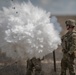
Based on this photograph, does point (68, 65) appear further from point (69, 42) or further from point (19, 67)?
point (19, 67)

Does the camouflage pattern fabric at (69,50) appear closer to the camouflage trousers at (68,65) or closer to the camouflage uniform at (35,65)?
the camouflage trousers at (68,65)

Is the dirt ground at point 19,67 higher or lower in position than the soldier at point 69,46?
lower

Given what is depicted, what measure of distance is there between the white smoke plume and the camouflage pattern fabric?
1.18ft

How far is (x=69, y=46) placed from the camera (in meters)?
10.5

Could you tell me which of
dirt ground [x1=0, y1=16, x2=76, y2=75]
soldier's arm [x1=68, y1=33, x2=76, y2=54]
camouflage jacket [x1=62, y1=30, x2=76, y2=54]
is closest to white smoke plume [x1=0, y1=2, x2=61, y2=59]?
camouflage jacket [x1=62, y1=30, x2=76, y2=54]

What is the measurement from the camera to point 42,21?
10.3 m

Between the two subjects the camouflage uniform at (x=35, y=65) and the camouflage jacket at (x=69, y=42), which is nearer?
the camouflage jacket at (x=69, y=42)

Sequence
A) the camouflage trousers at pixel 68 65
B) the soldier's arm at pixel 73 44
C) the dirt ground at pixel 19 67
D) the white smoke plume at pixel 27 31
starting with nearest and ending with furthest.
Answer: the white smoke plume at pixel 27 31 → the soldier's arm at pixel 73 44 → the camouflage trousers at pixel 68 65 → the dirt ground at pixel 19 67

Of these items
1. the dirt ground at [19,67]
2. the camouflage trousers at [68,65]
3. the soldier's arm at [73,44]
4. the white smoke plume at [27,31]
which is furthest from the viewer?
the dirt ground at [19,67]

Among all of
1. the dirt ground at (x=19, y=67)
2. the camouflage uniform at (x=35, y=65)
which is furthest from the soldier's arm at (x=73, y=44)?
the dirt ground at (x=19, y=67)

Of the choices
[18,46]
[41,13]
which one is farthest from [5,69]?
[41,13]

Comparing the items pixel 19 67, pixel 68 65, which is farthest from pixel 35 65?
pixel 19 67

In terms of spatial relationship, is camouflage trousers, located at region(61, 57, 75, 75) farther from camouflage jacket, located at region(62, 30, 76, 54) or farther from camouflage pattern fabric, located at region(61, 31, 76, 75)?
camouflage jacket, located at region(62, 30, 76, 54)

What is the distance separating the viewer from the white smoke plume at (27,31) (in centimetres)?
1012
